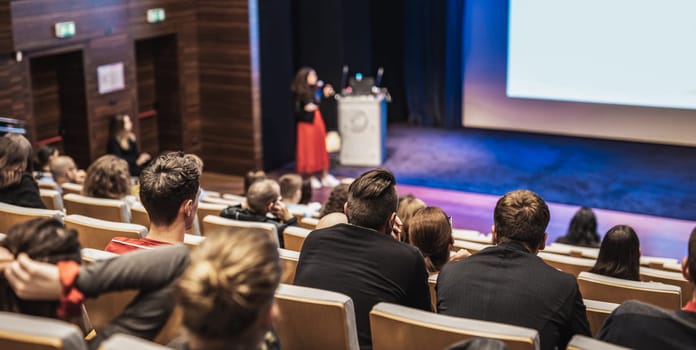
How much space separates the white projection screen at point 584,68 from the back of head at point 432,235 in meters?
7.00

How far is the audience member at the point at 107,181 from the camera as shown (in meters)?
5.18

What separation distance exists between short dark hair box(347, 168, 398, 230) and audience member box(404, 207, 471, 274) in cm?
40

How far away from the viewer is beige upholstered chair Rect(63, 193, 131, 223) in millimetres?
4582

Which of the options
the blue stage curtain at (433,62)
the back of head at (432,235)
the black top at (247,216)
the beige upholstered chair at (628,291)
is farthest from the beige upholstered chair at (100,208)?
the blue stage curtain at (433,62)

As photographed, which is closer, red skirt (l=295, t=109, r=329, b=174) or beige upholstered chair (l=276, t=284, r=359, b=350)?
beige upholstered chair (l=276, t=284, r=359, b=350)

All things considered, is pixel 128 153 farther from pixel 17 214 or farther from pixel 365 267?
pixel 365 267

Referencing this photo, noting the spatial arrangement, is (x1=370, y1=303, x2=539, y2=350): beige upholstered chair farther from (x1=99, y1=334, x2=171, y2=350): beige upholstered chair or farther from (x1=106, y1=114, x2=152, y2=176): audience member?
(x1=106, y1=114, x2=152, y2=176): audience member

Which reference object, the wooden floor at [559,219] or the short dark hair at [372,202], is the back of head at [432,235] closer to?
the short dark hair at [372,202]

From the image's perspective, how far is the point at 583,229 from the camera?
6262 mm

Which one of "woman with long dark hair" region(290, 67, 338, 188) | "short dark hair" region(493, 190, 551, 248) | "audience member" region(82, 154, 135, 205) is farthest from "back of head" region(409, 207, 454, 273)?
"woman with long dark hair" region(290, 67, 338, 188)

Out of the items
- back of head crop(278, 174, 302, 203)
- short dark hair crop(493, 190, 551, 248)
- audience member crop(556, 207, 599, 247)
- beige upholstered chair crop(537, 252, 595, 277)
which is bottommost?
audience member crop(556, 207, 599, 247)

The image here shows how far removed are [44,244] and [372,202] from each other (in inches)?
50.6

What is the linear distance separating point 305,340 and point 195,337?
1.10m

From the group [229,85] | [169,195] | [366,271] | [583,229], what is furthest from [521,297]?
[229,85]
